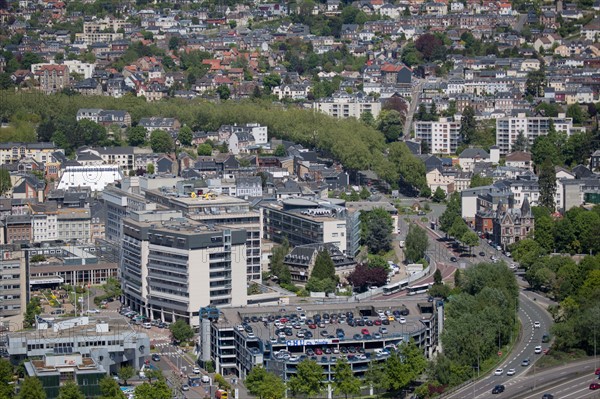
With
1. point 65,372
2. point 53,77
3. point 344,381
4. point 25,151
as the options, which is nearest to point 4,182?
point 25,151

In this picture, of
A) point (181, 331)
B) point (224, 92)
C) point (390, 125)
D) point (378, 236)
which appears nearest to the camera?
point (181, 331)

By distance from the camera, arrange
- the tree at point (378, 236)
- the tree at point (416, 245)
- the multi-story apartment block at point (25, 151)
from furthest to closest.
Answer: the multi-story apartment block at point (25, 151) → the tree at point (378, 236) → the tree at point (416, 245)

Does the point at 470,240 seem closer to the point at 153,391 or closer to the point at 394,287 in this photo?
the point at 394,287

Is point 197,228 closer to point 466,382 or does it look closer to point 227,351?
point 227,351

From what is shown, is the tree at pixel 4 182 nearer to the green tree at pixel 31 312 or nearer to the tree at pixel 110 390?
the green tree at pixel 31 312

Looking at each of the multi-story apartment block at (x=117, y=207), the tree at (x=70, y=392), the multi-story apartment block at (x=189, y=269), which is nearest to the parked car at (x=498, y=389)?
the tree at (x=70, y=392)

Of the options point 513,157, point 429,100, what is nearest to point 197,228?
point 513,157

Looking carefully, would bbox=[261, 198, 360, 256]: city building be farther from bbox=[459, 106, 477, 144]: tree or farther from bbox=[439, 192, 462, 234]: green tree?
bbox=[459, 106, 477, 144]: tree

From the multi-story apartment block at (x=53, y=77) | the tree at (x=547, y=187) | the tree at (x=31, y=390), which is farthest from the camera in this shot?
the multi-story apartment block at (x=53, y=77)
